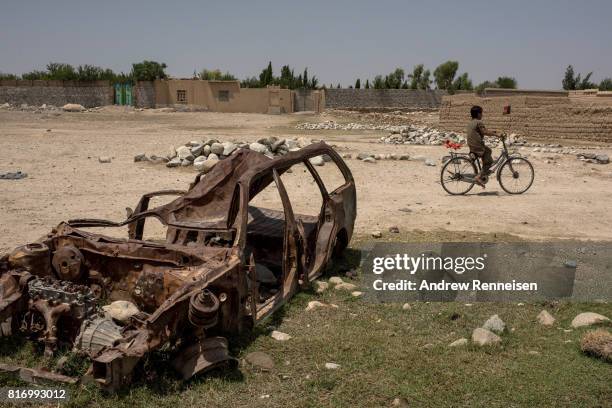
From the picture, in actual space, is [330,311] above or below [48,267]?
below

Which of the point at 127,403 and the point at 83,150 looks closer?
the point at 127,403

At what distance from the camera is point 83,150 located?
1609 cm

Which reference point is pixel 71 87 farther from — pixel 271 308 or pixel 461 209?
pixel 271 308

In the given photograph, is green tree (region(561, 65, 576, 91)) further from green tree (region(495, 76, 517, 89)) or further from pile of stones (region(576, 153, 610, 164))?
pile of stones (region(576, 153, 610, 164))

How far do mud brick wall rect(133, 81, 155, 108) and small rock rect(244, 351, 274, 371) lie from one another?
44.3 metres

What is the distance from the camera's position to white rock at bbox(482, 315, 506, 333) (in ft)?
15.1

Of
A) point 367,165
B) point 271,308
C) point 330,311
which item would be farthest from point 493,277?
point 367,165

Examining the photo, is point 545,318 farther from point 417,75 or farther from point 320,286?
point 417,75

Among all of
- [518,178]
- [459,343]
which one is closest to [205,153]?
[518,178]

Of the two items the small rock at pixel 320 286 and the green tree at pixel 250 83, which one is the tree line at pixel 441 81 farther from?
→ the small rock at pixel 320 286

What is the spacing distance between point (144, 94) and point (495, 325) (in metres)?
44.8

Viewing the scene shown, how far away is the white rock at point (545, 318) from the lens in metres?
4.86

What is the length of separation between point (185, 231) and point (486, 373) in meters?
2.87

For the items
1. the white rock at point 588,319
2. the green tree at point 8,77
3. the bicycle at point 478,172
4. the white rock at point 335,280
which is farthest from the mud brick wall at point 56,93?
the white rock at point 588,319
